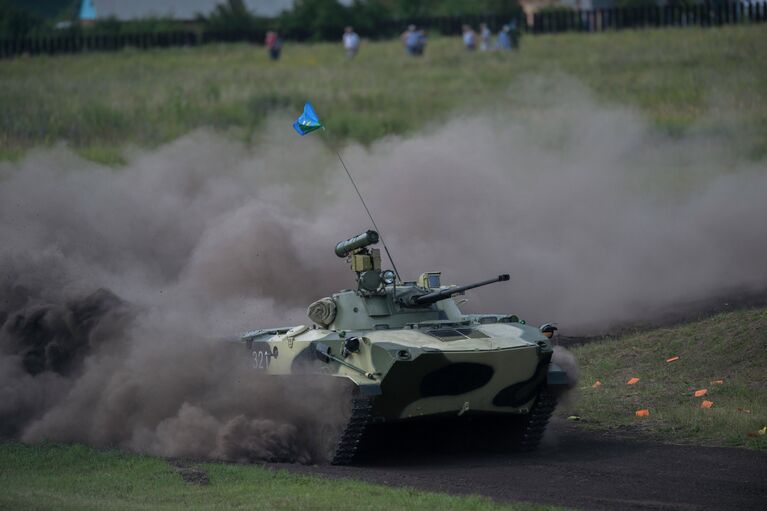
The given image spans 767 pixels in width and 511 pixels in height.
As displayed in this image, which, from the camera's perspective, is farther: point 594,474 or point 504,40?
→ point 504,40

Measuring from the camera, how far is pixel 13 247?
26375 mm

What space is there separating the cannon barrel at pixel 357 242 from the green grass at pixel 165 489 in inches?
138

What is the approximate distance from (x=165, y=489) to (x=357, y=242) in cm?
488

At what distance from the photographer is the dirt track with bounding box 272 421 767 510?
15.8m

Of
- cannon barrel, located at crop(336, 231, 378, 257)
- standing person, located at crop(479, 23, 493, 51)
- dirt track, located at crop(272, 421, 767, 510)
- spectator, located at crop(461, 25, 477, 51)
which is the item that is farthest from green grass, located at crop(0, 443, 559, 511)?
standing person, located at crop(479, 23, 493, 51)

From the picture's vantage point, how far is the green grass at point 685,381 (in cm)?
2067

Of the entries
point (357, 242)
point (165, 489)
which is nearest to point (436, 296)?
point (357, 242)

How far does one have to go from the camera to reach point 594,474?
17422 millimetres

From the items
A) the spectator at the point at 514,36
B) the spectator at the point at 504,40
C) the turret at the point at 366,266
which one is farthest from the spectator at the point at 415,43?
the turret at the point at 366,266

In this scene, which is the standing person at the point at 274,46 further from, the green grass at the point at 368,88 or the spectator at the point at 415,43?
the spectator at the point at 415,43

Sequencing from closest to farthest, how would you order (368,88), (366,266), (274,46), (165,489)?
(165,489), (366,266), (368,88), (274,46)

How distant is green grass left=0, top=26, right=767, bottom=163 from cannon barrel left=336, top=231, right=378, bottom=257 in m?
19.4

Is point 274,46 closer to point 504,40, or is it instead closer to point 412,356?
point 504,40

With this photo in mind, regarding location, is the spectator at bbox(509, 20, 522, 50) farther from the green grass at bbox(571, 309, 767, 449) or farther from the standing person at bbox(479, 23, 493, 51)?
the green grass at bbox(571, 309, 767, 449)
